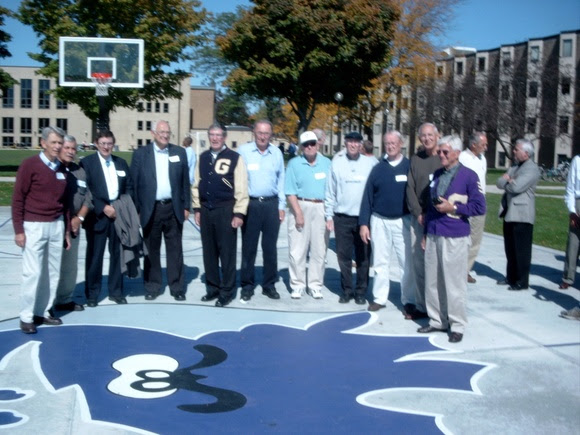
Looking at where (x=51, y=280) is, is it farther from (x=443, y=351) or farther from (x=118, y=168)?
(x=443, y=351)

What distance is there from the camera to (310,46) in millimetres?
31328

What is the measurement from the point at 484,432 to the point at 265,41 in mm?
28212

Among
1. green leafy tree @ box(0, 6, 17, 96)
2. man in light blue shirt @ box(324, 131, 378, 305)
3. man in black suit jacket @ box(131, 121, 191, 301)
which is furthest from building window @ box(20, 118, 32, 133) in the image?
man in light blue shirt @ box(324, 131, 378, 305)

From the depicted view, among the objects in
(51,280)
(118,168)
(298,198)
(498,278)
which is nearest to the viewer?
(51,280)

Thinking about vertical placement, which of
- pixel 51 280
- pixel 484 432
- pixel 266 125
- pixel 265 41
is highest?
pixel 265 41

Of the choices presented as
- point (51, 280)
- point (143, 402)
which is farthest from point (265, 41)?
point (143, 402)

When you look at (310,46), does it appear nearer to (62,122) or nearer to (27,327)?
(27,327)

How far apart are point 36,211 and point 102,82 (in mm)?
10003

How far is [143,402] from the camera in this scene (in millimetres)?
4875

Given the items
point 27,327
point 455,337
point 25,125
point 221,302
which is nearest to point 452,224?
point 455,337

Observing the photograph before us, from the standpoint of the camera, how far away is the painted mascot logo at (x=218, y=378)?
461 cm

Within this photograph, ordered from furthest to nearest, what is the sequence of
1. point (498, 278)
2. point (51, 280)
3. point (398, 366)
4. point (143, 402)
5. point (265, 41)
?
point (265, 41)
point (498, 278)
point (51, 280)
point (398, 366)
point (143, 402)

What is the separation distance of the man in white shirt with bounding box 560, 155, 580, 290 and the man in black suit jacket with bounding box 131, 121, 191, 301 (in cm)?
466

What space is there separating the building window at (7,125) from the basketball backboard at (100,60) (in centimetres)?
9282
